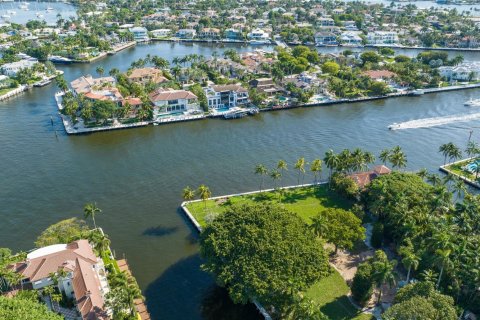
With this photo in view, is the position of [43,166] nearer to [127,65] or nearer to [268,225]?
[268,225]

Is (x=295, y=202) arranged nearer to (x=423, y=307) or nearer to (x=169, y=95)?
(x=423, y=307)

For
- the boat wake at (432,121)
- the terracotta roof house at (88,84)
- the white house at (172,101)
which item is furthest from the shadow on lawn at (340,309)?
the terracotta roof house at (88,84)

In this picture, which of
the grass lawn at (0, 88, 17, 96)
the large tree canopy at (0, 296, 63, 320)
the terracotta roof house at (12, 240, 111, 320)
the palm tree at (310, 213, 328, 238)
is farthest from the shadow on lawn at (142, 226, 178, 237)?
the grass lawn at (0, 88, 17, 96)

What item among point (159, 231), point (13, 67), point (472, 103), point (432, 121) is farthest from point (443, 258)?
point (13, 67)

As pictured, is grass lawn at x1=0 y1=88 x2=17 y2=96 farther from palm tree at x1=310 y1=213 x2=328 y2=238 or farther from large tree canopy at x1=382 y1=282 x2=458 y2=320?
large tree canopy at x1=382 y1=282 x2=458 y2=320

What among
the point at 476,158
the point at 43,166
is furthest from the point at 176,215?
the point at 476,158

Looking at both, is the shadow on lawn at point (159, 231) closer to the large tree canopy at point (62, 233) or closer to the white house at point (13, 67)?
the large tree canopy at point (62, 233)
